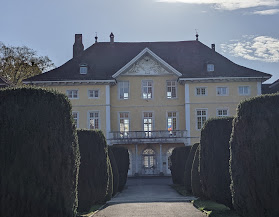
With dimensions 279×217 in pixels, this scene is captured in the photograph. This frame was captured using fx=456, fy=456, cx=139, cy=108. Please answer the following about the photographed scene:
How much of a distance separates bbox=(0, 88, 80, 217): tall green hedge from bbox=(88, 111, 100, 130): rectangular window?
32.1 meters

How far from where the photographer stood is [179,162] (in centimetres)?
2998

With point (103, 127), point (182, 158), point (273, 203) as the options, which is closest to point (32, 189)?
point (273, 203)

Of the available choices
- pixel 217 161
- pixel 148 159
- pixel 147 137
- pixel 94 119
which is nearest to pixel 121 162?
pixel 217 161

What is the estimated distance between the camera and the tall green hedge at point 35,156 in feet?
30.6

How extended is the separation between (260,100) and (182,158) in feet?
61.6

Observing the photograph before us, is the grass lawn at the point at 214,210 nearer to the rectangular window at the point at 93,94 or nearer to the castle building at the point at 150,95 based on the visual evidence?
the castle building at the point at 150,95

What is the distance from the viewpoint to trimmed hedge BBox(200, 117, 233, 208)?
15.0m

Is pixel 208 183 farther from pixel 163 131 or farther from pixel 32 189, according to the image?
pixel 163 131

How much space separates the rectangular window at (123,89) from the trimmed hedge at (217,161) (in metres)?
28.1

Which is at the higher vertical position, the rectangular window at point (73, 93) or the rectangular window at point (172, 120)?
the rectangular window at point (73, 93)

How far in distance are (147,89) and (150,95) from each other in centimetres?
66

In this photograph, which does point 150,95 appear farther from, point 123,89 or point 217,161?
point 217,161

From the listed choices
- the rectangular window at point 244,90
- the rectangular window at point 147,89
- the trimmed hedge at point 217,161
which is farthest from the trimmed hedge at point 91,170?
the rectangular window at point 244,90

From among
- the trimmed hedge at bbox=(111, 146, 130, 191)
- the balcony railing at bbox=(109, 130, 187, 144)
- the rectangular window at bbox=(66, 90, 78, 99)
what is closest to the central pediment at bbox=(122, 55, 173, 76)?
the rectangular window at bbox=(66, 90, 78, 99)
